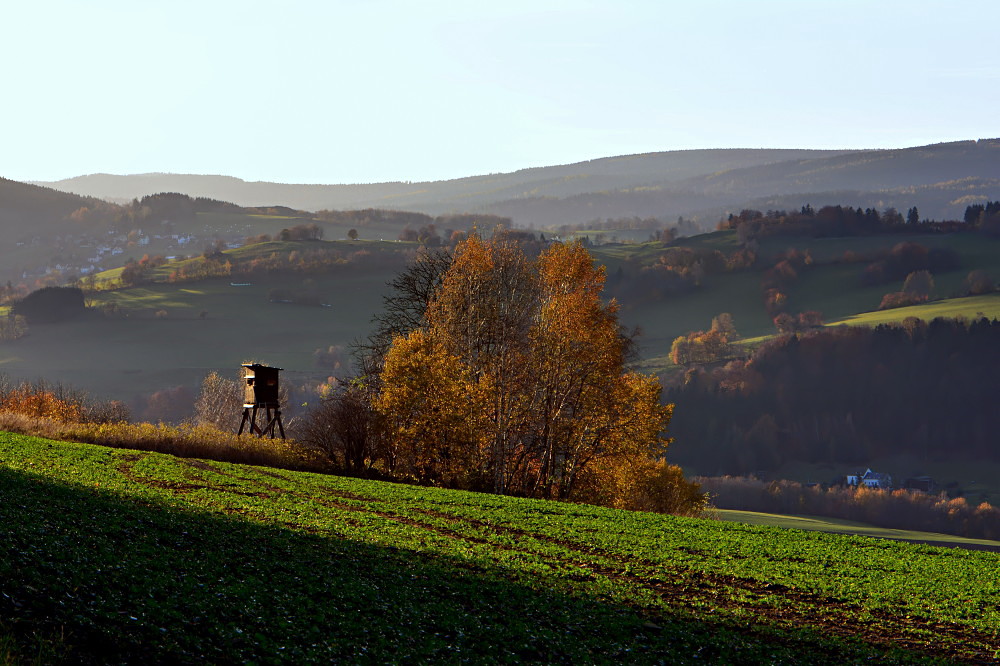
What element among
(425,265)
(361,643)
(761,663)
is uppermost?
(425,265)

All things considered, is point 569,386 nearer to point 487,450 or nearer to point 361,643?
point 487,450

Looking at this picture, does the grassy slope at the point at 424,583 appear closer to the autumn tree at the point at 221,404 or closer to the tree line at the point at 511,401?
the tree line at the point at 511,401

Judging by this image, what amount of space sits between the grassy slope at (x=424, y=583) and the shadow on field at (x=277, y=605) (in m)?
0.07

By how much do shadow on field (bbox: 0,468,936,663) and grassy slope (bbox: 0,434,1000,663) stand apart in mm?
69

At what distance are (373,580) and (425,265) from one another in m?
55.2

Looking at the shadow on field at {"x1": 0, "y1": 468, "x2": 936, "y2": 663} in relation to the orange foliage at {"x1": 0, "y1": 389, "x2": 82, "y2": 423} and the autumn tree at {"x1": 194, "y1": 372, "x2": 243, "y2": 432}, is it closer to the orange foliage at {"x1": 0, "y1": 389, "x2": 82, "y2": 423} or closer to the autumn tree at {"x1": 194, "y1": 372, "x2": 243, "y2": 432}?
the orange foliage at {"x1": 0, "y1": 389, "x2": 82, "y2": 423}

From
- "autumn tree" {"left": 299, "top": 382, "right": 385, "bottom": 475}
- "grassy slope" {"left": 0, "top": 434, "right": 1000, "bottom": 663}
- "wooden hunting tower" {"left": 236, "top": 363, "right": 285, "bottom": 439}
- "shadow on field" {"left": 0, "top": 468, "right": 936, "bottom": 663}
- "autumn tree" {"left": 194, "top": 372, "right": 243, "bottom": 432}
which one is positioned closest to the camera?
"shadow on field" {"left": 0, "top": 468, "right": 936, "bottom": 663}

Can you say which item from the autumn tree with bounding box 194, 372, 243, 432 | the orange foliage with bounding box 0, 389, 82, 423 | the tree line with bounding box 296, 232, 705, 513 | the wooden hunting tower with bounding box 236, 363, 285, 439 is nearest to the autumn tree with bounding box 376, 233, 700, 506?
the tree line with bounding box 296, 232, 705, 513

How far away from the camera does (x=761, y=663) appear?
2331cm

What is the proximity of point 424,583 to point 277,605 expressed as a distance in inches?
229

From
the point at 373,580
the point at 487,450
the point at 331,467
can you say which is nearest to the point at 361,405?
the point at 331,467

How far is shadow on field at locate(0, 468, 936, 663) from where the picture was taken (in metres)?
18.7

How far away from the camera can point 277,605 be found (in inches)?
872

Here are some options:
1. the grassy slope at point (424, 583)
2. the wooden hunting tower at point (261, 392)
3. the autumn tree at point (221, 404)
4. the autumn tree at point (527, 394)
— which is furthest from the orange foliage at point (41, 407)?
the autumn tree at point (221, 404)
